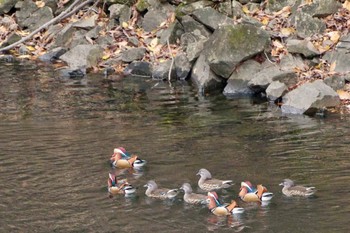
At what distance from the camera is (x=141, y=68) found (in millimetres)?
26828

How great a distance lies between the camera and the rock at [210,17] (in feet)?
86.6

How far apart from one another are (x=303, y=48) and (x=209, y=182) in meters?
9.18

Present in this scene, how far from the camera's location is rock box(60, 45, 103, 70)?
91.7 feet

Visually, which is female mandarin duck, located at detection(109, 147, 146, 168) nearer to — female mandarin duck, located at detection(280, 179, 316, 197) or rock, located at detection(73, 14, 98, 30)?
female mandarin duck, located at detection(280, 179, 316, 197)

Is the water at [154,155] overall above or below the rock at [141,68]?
below

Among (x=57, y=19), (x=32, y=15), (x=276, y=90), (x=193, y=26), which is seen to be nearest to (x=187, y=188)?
(x=276, y=90)

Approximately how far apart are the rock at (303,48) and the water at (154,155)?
2.00 m

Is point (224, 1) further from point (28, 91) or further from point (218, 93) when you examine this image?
point (28, 91)

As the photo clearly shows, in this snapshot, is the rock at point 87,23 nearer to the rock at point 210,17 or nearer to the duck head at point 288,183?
the rock at point 210,17

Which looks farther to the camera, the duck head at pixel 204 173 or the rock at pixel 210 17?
the rock at pixel 210 17

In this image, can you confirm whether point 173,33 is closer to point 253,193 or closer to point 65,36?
point 65,36

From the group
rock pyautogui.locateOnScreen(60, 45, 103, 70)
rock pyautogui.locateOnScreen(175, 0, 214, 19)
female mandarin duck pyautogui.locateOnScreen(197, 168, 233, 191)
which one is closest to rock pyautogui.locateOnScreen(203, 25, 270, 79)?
rock pyautogui.locateOnScreen(175, 0, 214, 19)

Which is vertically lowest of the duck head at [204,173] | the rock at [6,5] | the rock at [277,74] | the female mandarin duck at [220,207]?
the female mandarin duck at [220,207]

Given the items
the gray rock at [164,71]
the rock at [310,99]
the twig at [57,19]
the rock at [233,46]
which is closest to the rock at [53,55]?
the twig at [57,19]
